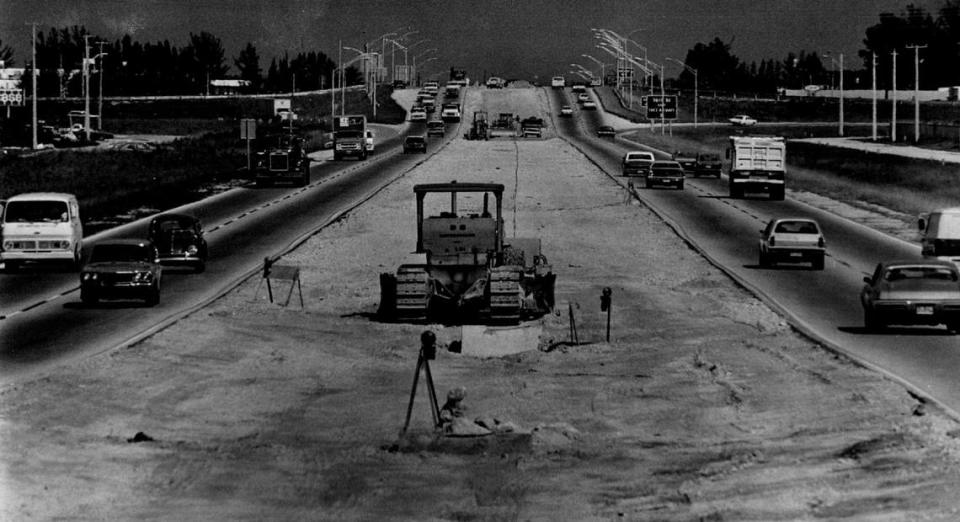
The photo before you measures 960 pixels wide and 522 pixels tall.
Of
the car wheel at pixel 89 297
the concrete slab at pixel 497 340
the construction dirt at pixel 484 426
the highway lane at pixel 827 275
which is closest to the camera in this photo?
the construction dirt at pixel 484 426

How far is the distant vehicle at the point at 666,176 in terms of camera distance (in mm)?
99812

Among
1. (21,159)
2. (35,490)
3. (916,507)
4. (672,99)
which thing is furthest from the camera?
(672,99)

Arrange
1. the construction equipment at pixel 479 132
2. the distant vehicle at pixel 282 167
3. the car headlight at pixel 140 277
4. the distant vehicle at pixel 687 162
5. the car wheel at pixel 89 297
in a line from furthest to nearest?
the construction equipment at pixel 479 132, the distant vehicle at pixel 687 162, the distant vehicle at pixel 282 167, the car wheel at pixel 89 297, the car headlight at pixel 140 277

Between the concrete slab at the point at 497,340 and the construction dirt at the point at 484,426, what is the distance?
5cm

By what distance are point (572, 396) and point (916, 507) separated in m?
10.6

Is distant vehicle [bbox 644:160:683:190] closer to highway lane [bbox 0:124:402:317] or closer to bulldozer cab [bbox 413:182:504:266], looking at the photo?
highway lane [bbox 0:124:402:317]

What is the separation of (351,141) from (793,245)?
266ft

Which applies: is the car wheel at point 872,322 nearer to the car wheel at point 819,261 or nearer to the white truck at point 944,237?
the white truck at point 944,237

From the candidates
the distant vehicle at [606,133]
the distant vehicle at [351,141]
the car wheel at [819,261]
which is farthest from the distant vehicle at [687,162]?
the car wheel at [819,261]

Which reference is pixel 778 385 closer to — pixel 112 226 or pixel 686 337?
pixel 686 337

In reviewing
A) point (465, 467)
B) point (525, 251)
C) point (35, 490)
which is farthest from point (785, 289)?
point (35, 490)

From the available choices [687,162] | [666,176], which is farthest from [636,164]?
[666,176]

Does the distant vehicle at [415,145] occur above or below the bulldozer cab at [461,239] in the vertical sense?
above

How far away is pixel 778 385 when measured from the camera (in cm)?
3108
